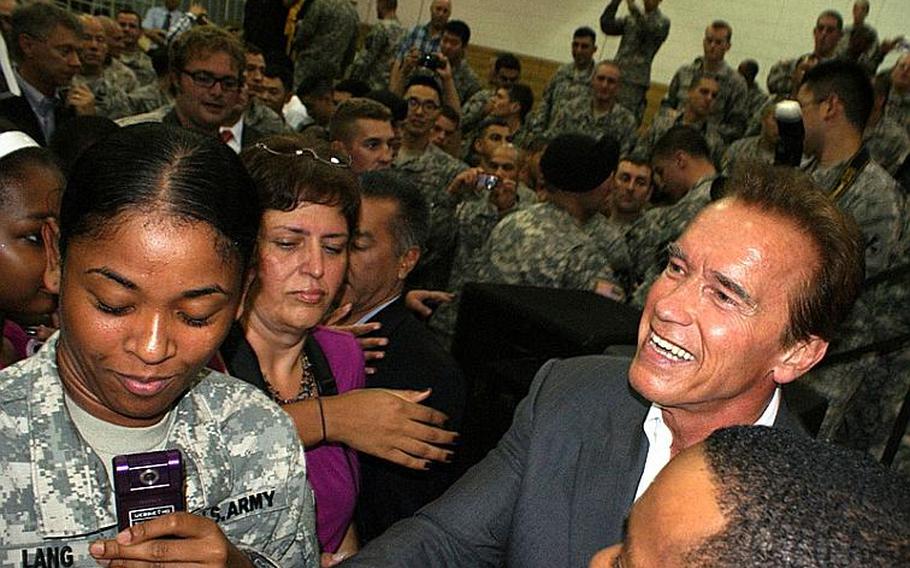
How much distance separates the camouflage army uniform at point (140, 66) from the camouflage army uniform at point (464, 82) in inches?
123

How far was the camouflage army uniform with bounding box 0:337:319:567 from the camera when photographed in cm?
107

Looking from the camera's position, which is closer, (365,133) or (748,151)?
(365,133)

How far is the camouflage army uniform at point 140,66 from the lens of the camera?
24.9 ft

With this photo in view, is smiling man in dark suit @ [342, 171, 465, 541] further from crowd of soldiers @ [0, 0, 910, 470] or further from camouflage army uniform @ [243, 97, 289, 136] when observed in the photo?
camouflage army uniform @ [243, 97, 289, 136]

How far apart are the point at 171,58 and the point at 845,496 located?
3722mm

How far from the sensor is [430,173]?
4.97 m

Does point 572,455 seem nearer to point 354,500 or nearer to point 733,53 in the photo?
point 354,500

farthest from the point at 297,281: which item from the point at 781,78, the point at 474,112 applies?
the point at 781,78

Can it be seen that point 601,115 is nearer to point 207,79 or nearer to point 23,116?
point 207,79

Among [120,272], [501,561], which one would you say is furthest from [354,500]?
[120,272]

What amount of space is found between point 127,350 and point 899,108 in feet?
21.9

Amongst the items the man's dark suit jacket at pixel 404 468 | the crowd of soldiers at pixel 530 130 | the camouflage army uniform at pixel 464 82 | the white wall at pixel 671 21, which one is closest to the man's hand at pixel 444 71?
the crowd of soldiers at pixel 530 130

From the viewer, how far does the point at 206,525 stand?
1048mm

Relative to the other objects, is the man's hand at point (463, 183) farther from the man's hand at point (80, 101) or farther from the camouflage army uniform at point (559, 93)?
the camouflage army uniform at point (559, 93)
